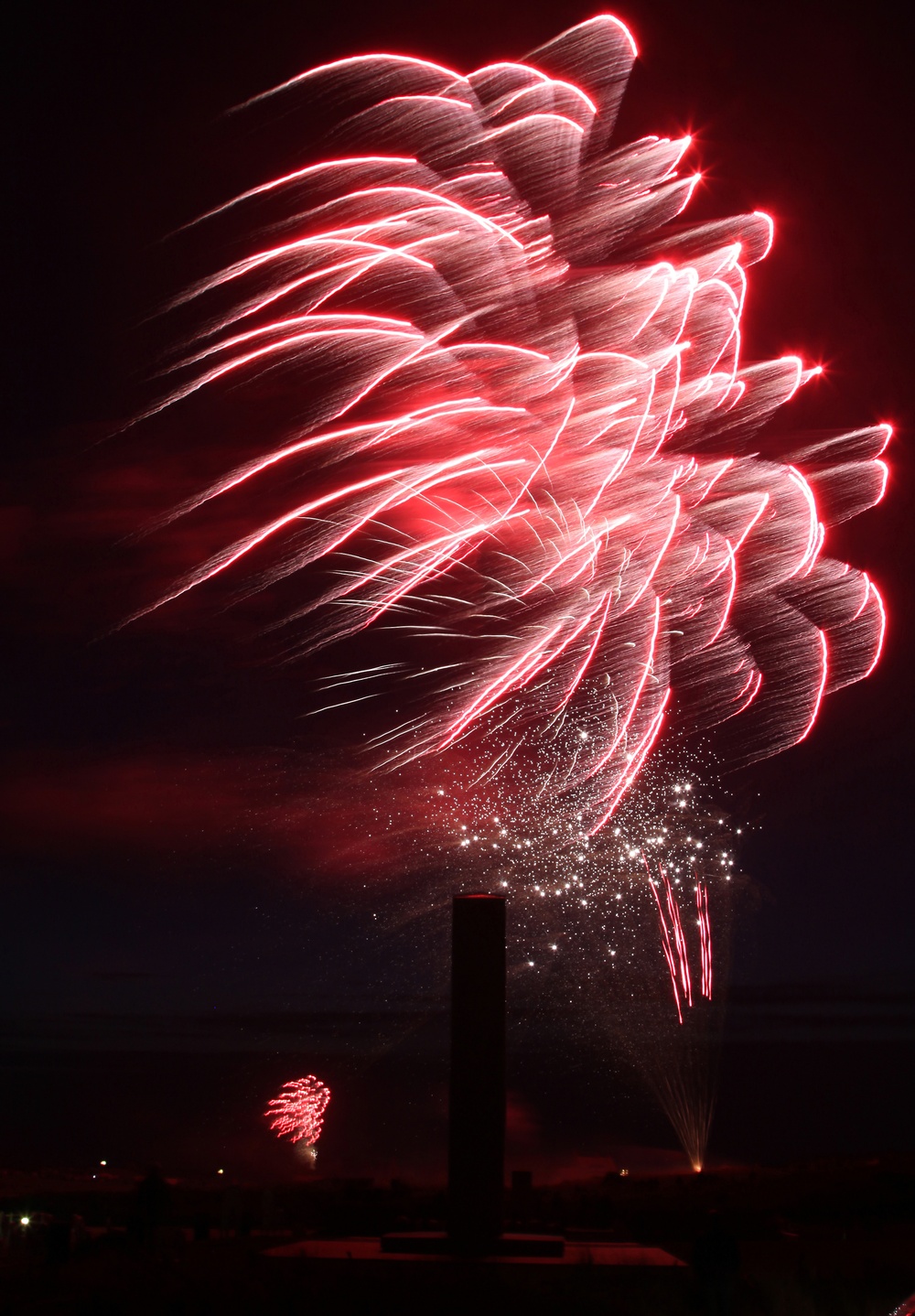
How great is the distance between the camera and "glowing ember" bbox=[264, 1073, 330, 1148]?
23.4 metres

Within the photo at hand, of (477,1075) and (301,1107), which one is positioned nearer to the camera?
(477,1075)

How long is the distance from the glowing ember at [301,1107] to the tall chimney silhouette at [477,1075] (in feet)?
35.4

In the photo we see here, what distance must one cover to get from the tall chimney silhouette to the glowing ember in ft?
35.4

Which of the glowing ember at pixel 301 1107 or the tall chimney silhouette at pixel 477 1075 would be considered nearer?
the tall chimney silhouette at pixel 477 1075

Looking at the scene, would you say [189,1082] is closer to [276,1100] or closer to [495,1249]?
[276,1100]

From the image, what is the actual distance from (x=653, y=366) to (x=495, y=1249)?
32.6ft

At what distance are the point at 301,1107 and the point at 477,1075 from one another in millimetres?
11676

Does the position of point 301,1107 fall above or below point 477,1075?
above

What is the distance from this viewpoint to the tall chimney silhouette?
12922 millimetres

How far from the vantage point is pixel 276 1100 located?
947 inches

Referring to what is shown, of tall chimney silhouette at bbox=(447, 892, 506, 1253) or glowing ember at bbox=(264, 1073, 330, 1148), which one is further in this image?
glowing ember at bbox=(264, 1073, 330, 1148)

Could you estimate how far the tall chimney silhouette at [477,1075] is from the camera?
1292 centimetres

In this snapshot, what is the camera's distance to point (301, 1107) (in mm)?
23500

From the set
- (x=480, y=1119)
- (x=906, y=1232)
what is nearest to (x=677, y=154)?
(x=480, y=1119)
